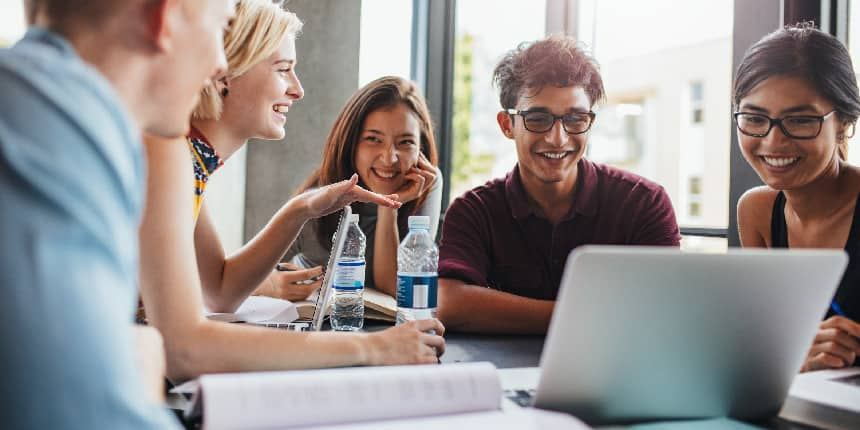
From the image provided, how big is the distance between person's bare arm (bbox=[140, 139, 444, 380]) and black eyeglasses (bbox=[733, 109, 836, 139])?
1019 millimetres

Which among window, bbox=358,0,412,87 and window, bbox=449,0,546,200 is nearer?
window, bbox=449,0,546,200

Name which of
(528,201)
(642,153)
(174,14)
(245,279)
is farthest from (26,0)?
(642,153)

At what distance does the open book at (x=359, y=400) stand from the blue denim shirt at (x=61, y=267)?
0.59 feet

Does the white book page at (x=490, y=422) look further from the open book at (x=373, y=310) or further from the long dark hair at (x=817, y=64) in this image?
the long dark hair at (x=817, y=64)

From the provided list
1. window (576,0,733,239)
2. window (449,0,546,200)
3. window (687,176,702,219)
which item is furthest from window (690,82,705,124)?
window (449,0,546,200)

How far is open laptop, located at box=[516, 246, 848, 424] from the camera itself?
0.60m

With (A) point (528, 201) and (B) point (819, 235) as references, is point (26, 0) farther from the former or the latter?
(B) point (819, 235)

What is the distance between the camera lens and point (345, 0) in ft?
11.3

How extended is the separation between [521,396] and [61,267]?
542 millimetres

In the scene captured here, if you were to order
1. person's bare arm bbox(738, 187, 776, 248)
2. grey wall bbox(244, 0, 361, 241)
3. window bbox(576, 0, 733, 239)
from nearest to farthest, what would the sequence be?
person's bare arm bbox(738, 187, 776, 248) → grey wall bbox(244, 0, 361, 241) → window bbox(576, 0, 733, 239)

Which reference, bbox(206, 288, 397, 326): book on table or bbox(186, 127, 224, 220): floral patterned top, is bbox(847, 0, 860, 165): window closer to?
bbox(206, 288, 397, 326): book on table

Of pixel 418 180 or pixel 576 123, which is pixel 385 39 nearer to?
pixel 418 180

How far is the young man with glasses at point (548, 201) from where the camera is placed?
165 centimetres

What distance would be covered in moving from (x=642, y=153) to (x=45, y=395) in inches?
744
